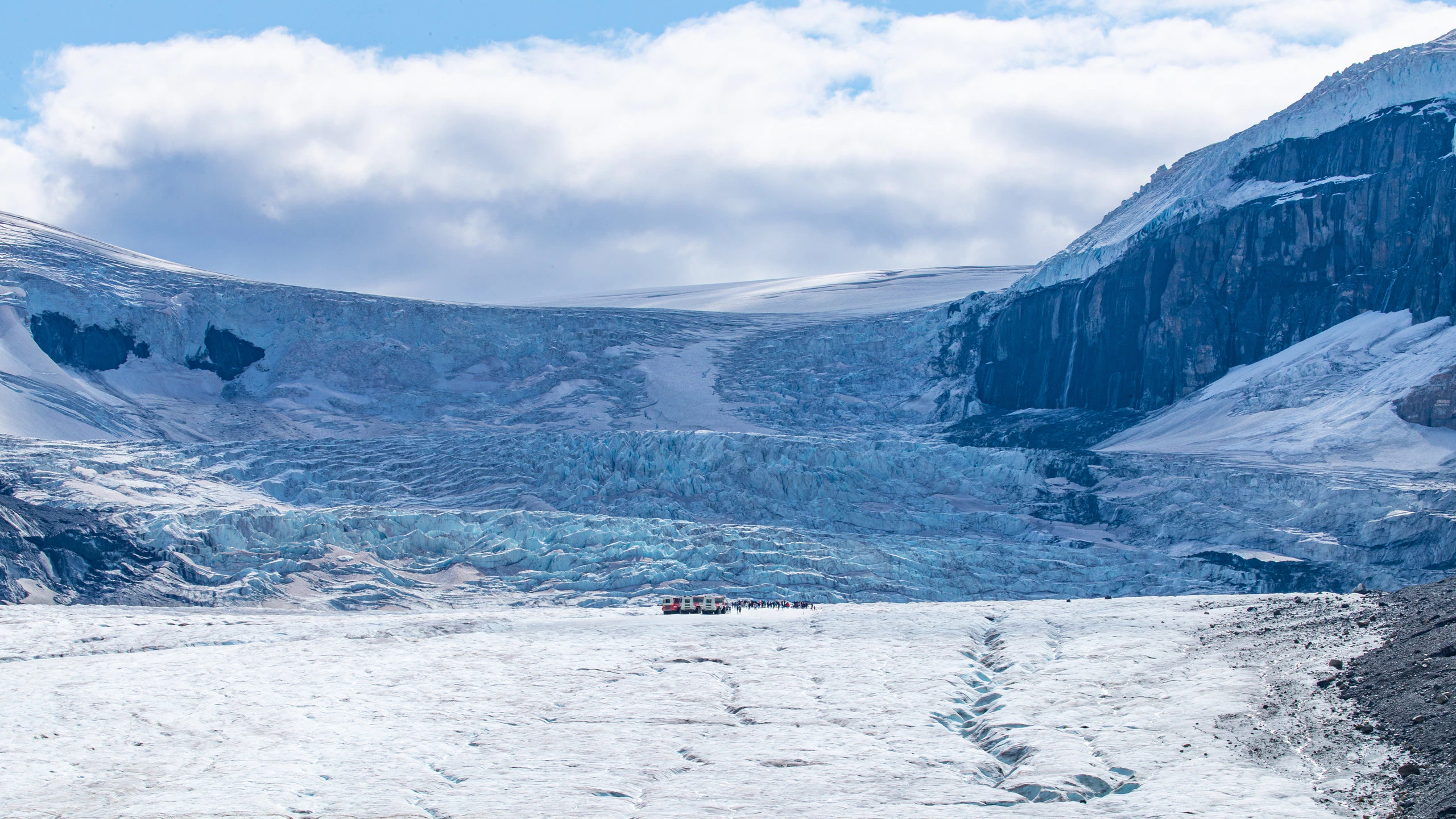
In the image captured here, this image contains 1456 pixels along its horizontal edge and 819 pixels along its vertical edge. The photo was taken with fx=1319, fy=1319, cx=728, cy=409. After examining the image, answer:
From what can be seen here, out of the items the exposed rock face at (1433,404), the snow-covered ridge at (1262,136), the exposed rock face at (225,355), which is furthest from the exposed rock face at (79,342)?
the exposed rock face at (1433,404)

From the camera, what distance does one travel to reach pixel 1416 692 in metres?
13.6

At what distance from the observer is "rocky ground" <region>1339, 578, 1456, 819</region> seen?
1114 centimetres

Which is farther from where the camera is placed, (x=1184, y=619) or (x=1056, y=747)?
(x=1184, y=619)

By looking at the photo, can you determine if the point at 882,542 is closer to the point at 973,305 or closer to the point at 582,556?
the point at 582,556

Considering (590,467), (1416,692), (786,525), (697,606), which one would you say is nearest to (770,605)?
(697,606)

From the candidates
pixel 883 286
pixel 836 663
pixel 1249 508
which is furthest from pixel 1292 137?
pixel 836 663

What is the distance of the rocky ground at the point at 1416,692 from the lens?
1114 cm

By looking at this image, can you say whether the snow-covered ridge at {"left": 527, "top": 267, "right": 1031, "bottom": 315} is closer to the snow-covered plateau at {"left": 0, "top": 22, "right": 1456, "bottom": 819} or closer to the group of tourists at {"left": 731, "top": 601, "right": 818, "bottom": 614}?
the snow-covered plateau at {"left": 0, "top": 22, "right": 1456, "bottom": 819}

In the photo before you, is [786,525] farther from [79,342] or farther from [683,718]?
[79,342]

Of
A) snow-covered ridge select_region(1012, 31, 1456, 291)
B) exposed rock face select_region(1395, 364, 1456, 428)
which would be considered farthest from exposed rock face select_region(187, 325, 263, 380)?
exposed rock face select_region(1395, 364, 1456, 428)

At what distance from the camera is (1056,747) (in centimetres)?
1398

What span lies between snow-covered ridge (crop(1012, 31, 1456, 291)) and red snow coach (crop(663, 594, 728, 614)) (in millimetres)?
41255

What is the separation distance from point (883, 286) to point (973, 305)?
65.0 ft

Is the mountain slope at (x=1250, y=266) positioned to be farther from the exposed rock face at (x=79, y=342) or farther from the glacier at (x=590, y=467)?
the exposed rock face at (x=79, y=342)
